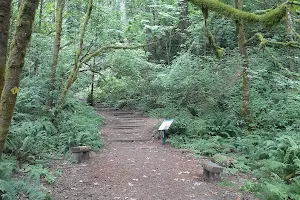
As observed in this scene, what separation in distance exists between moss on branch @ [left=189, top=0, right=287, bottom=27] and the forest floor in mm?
3407

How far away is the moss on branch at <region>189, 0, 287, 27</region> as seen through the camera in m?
3.56

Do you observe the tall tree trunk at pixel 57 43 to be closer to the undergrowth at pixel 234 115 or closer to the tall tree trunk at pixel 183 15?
the undergrowth at pixel 234 115

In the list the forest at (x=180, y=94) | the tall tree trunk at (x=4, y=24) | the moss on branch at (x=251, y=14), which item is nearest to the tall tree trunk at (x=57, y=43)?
the forest at (x=180, y=94)

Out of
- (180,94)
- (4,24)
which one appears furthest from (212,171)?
(180,94)

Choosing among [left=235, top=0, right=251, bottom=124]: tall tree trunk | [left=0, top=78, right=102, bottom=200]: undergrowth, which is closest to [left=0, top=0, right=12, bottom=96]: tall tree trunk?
[left=0, top=78, right=102, bottom=200]: undergrowth

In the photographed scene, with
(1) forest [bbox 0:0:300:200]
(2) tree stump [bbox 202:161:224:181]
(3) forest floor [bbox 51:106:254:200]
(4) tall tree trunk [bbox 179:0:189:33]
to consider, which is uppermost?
(4) tall tree trunk [bbox 179:0:189:33]

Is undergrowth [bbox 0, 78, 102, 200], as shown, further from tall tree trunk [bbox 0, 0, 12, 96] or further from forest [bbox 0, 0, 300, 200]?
tall tree trunk [bbox 0, 0, 12, 96]

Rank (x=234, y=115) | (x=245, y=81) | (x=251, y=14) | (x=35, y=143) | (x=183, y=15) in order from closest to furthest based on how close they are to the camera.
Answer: (x=251, y=14) < (x=35, y=143) < (x=245, y=81) < (x=234, y=115) < (x=183, y=15)

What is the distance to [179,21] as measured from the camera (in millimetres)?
17000

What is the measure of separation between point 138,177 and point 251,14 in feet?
14.9

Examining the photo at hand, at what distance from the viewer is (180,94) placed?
44.0 ft

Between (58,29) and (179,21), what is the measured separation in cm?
931

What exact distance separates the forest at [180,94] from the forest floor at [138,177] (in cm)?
46

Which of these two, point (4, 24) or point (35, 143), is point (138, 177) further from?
point (4, 24)
